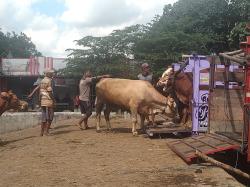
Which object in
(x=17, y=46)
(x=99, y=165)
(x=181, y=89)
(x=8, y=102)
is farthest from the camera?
(x=17, y=46)

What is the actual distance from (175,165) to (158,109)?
444 cm

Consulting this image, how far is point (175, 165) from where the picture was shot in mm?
8344

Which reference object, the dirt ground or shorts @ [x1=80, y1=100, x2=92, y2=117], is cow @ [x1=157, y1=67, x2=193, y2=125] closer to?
the dirt ground

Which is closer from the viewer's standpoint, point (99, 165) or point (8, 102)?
point (99, 165)

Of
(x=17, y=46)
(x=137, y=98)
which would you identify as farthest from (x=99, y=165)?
(x=17, y=46)

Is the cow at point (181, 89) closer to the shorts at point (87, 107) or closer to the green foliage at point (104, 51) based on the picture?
the shorts at point (87, 107)

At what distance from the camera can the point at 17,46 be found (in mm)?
55344

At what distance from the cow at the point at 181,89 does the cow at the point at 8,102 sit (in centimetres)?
430

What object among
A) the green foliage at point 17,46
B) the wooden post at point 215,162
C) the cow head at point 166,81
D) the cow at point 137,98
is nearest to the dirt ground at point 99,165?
the wooden post at point 215,162

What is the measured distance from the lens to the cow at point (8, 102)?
43.8ft

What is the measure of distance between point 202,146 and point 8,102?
667cm

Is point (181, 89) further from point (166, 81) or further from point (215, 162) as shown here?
point (215, 162)

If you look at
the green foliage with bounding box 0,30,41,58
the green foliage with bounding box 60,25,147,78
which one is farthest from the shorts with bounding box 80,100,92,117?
the green foliage with bounding box 0,30,41,58

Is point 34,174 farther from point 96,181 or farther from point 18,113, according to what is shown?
point 18,113
